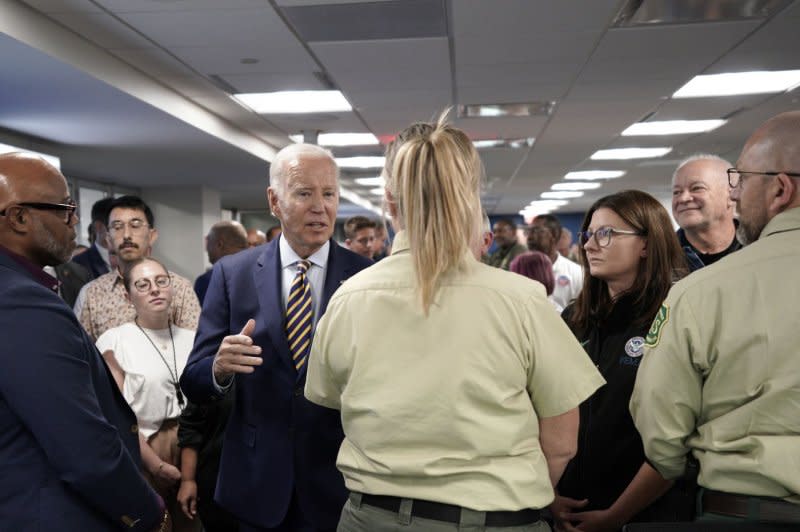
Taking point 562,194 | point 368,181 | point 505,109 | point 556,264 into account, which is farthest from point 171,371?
point 562,194

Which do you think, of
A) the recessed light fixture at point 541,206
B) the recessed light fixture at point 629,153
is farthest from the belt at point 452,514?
the recessed light fixture at point 541,206

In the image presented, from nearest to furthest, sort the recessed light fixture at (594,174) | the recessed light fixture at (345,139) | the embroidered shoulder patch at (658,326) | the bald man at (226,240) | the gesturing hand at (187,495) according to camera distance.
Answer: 1. the embroidered shoulder patch at (658,326)
2. the gesturing hand at (187,495)
3. the bald man at (226,240)
4. the recessed light fixture at (345,139)
5. the recessed light fixture at (594,174)

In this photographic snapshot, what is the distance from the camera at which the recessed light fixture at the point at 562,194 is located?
53.4 feet

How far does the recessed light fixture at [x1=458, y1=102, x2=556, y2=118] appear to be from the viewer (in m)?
7.25

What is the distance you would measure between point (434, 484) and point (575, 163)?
10940 mm

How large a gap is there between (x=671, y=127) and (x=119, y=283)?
731 cm

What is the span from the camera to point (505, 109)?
24.4ft

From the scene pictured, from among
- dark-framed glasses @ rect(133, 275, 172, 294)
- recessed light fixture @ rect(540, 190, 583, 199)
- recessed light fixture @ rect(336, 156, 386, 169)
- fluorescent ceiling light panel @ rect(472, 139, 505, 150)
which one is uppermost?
fluorescent ceiling light panel @ rect(472, 139, 505, 150)

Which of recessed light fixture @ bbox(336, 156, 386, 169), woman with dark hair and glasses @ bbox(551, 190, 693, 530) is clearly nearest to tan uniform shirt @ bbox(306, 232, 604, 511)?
woman with dark hair and glasses @ bbox(551, 190, 693, 530)

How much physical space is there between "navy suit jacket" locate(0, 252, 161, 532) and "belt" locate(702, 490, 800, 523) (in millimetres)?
1301

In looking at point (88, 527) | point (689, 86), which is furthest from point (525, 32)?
point (88, 527)

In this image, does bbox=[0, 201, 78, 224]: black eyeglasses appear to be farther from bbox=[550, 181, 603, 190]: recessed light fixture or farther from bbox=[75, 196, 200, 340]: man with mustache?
bbox=[550, 181, 603, 190]: recessed light fixture

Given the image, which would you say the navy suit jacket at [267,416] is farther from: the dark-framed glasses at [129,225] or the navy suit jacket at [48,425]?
the dark-framed glasses at [129,225]

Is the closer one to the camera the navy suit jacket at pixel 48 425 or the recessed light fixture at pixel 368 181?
the navy suit jacket at pixel 48 425
